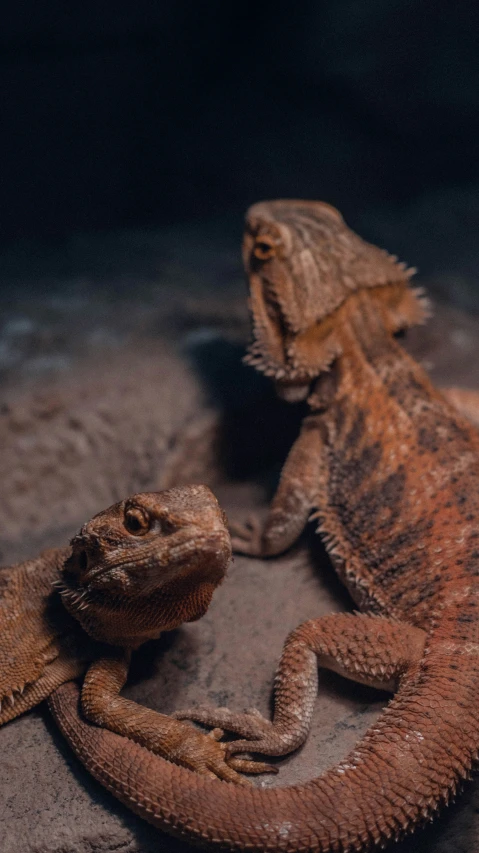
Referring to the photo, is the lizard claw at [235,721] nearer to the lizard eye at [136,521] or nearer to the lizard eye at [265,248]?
the lizard eye at [136,521]

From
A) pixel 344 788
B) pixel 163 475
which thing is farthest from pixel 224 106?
pixel 344 788

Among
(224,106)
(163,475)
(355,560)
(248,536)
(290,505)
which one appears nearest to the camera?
(355,560)

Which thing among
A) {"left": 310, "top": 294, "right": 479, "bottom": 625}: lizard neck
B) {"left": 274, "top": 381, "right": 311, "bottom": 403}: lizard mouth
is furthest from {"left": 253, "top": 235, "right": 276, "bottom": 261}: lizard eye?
{"left": 274, "top": 381, "right": 311, "bottom": 403}: lizard mouth

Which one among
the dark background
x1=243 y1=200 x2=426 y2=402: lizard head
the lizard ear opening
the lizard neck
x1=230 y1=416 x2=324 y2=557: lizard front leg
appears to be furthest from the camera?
the dark background

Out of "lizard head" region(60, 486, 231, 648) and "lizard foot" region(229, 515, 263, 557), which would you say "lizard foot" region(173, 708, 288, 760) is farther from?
"lizard foot" region(229, 515, 263, 557)

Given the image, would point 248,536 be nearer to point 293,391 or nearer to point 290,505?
point 290,505

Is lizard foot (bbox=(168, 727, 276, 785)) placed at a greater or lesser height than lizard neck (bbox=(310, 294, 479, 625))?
lesser
